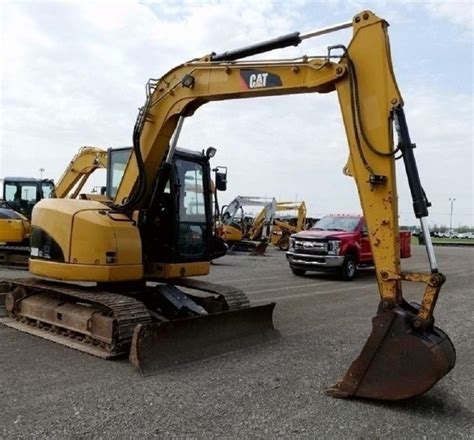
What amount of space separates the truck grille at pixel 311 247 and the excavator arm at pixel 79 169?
22.6 ft

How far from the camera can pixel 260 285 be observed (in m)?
13.4

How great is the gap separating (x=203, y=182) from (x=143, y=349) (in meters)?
3.03

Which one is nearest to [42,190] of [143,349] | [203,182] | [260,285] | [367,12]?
[260,285]

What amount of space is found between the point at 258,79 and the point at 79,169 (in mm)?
12525

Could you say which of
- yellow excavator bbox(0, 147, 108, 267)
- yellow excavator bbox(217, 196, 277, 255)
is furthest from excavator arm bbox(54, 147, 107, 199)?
yellow excavator bbox(217, 196, 277, 255)

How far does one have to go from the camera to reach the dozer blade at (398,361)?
14.8 feet

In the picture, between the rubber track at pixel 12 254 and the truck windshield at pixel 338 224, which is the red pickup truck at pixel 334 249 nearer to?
the truck windshield at pixel 338 224

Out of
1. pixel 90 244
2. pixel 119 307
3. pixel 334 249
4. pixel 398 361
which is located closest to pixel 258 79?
pixel 90 244

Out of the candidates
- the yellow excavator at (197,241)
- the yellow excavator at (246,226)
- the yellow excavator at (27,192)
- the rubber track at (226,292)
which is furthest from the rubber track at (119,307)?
the yellow excavator at (246,226)

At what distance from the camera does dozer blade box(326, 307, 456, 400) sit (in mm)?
4504

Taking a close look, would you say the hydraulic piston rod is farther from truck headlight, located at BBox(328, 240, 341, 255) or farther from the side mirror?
truck headlight, located at BBox(328, 240, 341, 255)

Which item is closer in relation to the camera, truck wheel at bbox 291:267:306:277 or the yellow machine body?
the yellow machine body

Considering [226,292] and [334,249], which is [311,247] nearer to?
[334,249]

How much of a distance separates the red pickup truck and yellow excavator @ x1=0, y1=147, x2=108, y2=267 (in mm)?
6872
